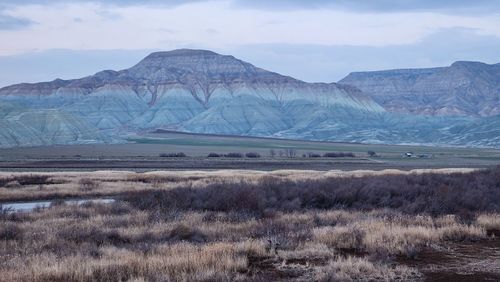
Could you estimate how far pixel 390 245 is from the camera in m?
15.6

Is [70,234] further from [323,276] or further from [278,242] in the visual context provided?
[323,276]

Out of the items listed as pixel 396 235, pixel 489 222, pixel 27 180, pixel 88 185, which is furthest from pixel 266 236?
pixel 27 180

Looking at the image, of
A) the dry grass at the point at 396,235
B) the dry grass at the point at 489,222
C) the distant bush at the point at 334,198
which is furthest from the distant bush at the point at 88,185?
the dry grass at the point at 489,222

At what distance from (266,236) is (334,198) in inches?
441

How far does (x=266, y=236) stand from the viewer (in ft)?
57.3

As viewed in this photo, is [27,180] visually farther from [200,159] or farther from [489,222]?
[200,159]

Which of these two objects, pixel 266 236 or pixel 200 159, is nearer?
pixel 266 236

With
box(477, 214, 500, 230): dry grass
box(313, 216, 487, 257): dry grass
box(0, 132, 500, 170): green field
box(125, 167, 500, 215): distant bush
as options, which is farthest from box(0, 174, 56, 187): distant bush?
box(477, 214, 500, 230): dry grass

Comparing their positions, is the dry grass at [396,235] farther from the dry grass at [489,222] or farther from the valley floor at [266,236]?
the dry grass at [489,222]

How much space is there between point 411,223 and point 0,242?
35.0 feet

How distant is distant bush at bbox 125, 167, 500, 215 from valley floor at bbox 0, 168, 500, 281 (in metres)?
0.06

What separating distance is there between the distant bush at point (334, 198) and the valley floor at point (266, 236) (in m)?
0.06

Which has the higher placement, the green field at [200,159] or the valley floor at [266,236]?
the valley floor at [266,236]

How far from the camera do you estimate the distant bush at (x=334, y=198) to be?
2530 cm
